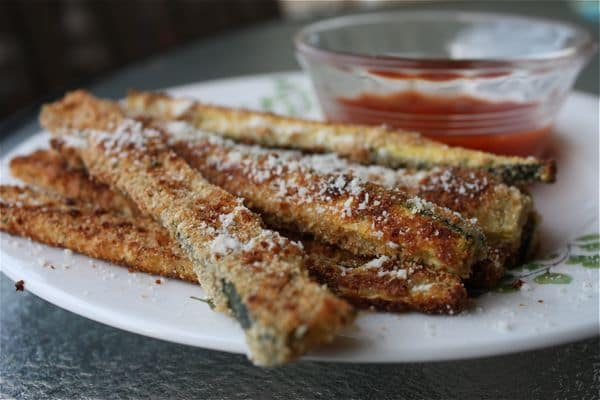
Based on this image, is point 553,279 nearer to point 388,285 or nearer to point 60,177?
point 388,285

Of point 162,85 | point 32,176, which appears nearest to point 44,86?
point 162,85

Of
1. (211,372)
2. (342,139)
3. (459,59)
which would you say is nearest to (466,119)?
(459,59)

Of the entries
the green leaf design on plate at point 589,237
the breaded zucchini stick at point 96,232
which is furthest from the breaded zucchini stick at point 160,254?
the green leaf design on plate at point 589,237

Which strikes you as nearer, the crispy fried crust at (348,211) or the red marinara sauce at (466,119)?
the crispy fried crust at (348,211)

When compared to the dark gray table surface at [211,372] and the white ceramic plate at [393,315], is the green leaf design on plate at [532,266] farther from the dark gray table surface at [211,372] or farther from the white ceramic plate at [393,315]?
the dark gray table surface at [211,372]

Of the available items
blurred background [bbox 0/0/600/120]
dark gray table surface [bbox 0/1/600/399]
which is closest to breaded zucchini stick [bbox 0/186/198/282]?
dark gray table surface [bbox 0/1/600/399]

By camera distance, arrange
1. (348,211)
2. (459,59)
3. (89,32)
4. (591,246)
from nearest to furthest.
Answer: (348,211) < (591,246) < (459,59) < (89,32)

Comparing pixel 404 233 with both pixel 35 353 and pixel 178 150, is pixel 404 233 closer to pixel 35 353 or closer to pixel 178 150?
pixel 178 150
